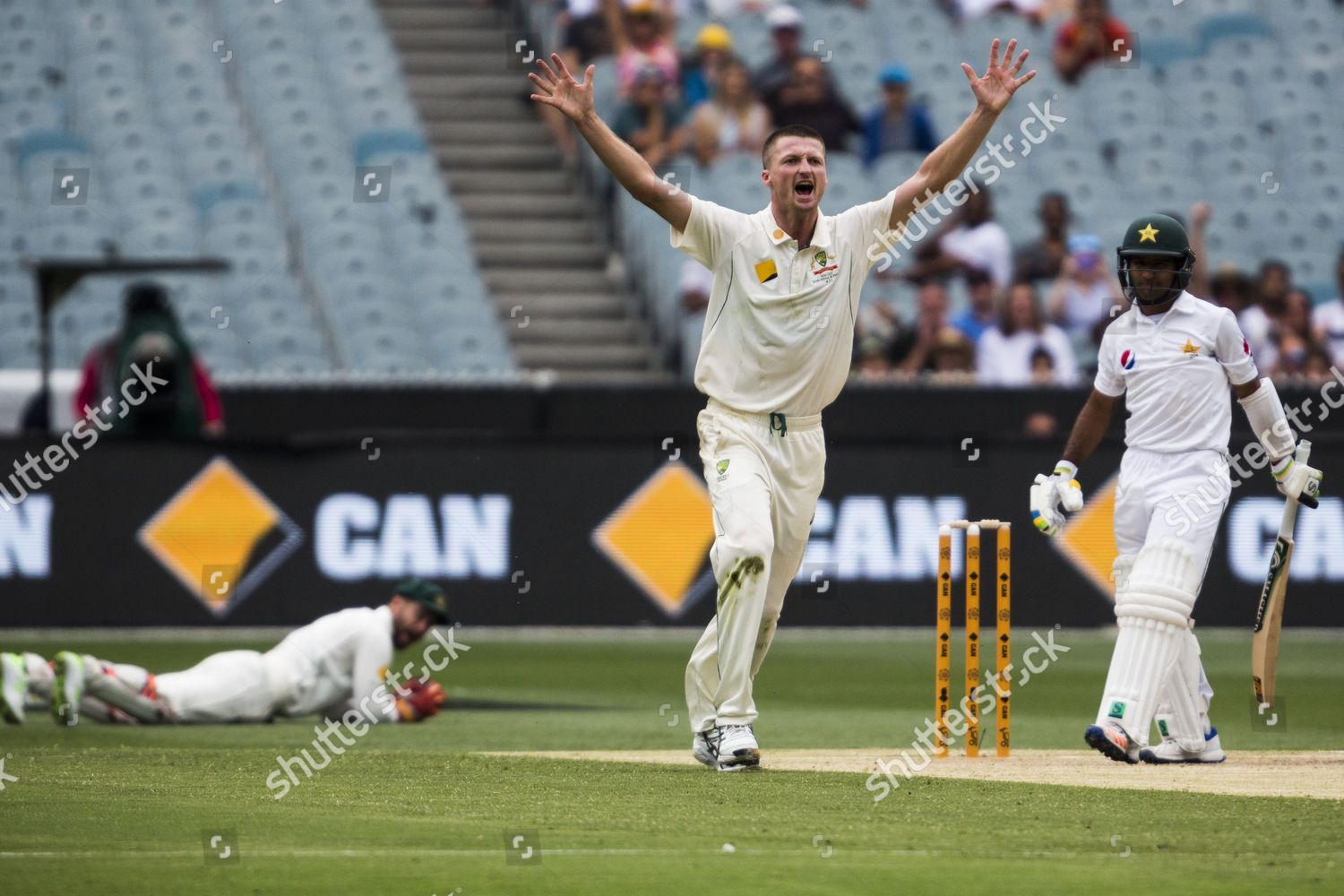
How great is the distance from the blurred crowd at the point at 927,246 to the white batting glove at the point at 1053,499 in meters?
6.13

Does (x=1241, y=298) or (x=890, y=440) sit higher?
(x=1241, y=298)

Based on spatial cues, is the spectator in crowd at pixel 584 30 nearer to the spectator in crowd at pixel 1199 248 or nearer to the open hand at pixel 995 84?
the spectator in crowd at pixel 1199 248

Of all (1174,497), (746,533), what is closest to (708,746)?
(746,533)

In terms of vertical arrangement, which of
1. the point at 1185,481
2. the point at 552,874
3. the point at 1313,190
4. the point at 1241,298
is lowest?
the point at 552,874

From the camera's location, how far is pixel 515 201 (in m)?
20.1

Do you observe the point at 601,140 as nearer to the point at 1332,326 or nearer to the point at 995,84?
the point at 995,84

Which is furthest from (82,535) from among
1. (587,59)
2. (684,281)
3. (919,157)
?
(919,157)

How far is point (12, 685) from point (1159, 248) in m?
5.83

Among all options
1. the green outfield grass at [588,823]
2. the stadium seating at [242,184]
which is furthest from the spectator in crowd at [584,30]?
the green outfield grass at [588,823]

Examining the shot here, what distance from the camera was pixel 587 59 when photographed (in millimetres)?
19312

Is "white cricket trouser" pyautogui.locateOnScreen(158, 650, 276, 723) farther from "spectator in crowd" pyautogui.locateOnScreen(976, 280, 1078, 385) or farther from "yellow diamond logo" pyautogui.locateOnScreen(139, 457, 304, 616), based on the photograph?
"spectator in crowd" pyautogui.locateOnScreen(976, 280, 1078, 385)

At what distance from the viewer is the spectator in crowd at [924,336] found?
16.3 metres

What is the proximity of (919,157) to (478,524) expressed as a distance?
6.49 m

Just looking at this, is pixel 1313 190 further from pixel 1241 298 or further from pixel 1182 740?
pixel 1182 740
